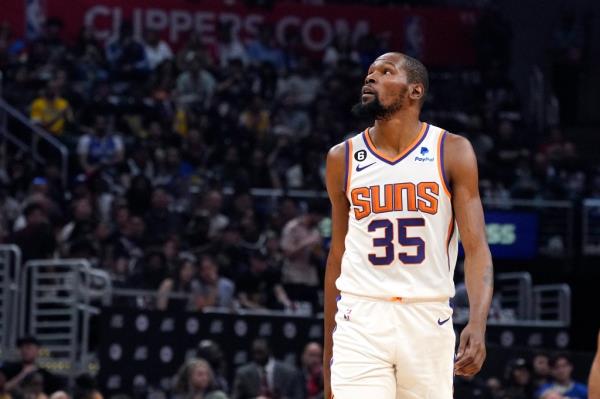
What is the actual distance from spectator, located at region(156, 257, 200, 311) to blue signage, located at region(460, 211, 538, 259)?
4.88 metres

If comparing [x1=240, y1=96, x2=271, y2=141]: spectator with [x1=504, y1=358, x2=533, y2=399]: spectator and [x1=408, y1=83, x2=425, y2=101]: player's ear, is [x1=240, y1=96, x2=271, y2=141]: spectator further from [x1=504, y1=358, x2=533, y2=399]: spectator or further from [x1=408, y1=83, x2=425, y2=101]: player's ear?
[x1=408, y1=83, x2=425, y2=101]: player's ear

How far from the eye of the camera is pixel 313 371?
14.0 metres

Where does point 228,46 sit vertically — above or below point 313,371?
above

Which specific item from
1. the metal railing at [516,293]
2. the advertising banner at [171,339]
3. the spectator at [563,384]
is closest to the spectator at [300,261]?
the advertising banner at [171,339]

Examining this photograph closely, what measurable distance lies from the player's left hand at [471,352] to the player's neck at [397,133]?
34.4 inches

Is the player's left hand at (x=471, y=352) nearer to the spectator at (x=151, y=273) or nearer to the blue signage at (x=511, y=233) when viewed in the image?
the spectator at (x=151, y=273)

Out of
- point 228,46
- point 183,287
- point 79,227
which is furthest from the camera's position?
point 228,46

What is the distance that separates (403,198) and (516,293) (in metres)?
14.0

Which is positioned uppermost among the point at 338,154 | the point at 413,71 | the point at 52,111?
the point at 52,111

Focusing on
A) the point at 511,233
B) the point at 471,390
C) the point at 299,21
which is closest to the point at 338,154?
the point at 471,390

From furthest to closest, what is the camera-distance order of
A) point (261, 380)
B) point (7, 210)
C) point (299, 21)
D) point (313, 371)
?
point (299, 21) → point (7, 210) → point (313, 371) → point (261, 380)

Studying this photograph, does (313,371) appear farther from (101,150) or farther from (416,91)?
(416,91)

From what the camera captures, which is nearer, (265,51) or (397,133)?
(397,133)

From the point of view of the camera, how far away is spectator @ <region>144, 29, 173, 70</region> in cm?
2136
